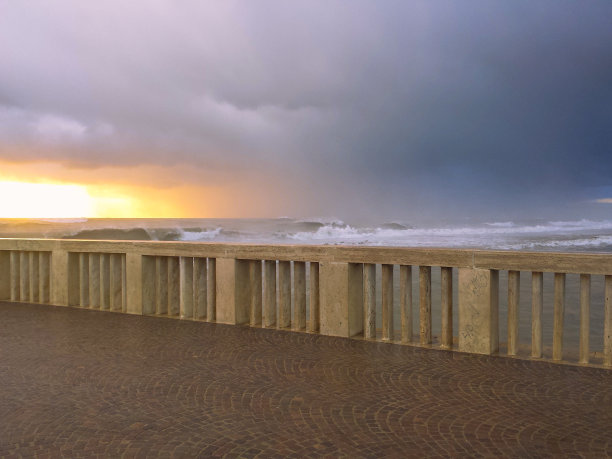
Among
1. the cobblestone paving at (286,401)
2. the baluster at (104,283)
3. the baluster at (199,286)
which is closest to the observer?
the cobblestone paving at (286,401)

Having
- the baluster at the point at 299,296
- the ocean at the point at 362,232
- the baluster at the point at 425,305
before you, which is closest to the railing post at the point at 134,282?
the baluster at the point at 299,296

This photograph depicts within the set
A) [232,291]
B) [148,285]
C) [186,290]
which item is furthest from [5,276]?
[232,291]

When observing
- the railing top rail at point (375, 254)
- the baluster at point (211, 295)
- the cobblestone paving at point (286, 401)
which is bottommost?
the cobblestone paving at point (286, 401)

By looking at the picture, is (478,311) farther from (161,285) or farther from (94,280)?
(94,280)

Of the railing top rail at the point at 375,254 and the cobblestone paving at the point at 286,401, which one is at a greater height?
the railing top rail at the point at 375,254

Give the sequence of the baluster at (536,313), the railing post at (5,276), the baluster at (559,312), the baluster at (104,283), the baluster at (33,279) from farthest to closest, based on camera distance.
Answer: the railing post at (5,276) → the baluster at (33,279) → the baluster at (104,283) → the baluster at (536,313) → the baluster at (559,312)

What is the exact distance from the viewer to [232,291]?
6.15m

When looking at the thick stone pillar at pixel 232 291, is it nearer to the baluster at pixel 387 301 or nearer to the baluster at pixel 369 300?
the baluster at pixel 369 300

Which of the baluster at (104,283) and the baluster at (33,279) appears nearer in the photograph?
the baluster at (104,283)

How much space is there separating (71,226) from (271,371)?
4839 centimetres

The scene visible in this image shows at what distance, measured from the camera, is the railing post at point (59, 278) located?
7453 mm

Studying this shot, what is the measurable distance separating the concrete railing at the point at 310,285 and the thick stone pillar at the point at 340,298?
0.04 feet

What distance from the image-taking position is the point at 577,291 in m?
9.35

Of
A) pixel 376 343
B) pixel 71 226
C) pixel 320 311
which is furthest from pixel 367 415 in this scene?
pixel 71 226
